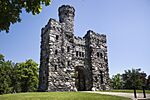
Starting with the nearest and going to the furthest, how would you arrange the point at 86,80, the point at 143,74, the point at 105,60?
the point at 86,80, the point at 105,60, the point at 143,74

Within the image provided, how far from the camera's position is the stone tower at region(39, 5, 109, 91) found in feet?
110

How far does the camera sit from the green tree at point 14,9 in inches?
289

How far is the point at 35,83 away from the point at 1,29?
172 ft

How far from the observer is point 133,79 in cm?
6291

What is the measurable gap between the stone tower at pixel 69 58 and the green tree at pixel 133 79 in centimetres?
2272

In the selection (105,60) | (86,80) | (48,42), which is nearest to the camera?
(48,42)

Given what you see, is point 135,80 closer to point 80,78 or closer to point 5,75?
point 80,78

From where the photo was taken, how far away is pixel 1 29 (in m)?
7.62

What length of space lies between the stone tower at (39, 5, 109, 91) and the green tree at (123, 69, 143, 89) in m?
22.7

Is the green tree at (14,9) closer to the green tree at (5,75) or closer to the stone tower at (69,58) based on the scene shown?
the stone tower at (69,58)

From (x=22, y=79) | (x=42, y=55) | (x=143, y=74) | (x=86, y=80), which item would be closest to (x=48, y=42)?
(x=42, y=55)

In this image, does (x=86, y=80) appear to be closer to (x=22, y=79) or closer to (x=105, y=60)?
(x=105, y=60)

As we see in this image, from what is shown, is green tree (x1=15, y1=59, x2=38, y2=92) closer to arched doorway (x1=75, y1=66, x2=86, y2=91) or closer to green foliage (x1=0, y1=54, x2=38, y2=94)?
green foliage (x1=0, y1=54, x2=38, y2=94)

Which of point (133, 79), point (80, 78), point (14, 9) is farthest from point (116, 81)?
point (14, 9)
